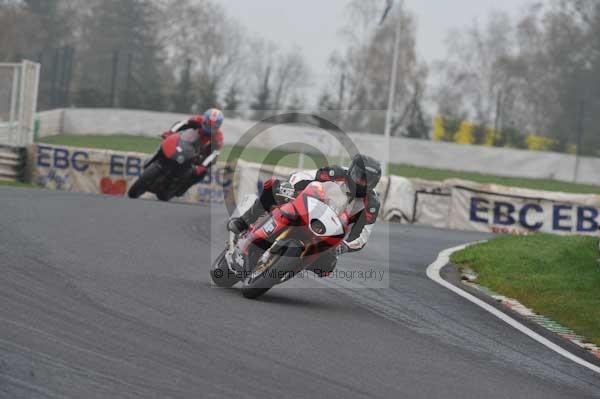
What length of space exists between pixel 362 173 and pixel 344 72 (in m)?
28.0

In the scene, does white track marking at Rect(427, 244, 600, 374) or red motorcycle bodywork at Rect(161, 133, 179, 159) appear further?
red motorcycle bodywork at Rect(161, 133, 179, 159)

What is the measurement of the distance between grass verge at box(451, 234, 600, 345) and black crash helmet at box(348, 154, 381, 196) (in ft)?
7.41

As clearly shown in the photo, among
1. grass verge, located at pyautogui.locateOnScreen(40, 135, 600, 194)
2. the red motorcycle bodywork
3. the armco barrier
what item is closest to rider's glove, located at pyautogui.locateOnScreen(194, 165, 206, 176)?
the red motorcycle bodywork

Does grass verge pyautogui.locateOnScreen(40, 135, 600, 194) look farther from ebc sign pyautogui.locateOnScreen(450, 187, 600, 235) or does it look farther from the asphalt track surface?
the asphalt track surface

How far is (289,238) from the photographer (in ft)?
25.7

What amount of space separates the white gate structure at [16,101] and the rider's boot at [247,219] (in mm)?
14928

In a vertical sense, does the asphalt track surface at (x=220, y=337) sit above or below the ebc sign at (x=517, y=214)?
below

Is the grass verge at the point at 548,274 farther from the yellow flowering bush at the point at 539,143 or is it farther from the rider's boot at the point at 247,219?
the yellow flowering bush at the point at 539,143

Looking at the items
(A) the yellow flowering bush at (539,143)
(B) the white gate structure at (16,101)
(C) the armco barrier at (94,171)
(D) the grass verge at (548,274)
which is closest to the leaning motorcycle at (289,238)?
(D) the grass verge at (548,274)

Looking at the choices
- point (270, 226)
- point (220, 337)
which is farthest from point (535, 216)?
point (220, 337)

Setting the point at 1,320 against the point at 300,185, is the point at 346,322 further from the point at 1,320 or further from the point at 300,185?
the point at 1,320

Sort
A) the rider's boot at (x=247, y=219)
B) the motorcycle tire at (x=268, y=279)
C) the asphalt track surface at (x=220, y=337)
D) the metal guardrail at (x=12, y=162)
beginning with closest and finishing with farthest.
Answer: the asphalt track surface at (x=220, y=337) < the motorcycle tire at (x=268, y=279) < the rider's boot at (x=247, y=219) < the metal guardrail at (x=12, y=162)

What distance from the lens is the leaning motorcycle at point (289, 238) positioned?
771 cm

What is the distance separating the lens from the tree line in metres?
34.7
